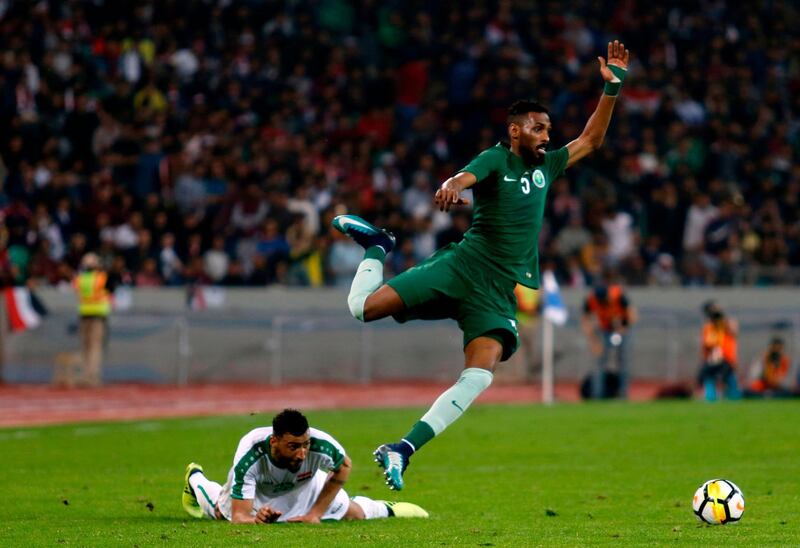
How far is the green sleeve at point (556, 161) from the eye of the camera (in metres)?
10.1

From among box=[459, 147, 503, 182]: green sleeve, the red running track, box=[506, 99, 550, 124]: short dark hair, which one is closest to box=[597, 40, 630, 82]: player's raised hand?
box=[506, 99, 550, 124]: short dark hair

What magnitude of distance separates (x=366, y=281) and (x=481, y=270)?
2.39 ft

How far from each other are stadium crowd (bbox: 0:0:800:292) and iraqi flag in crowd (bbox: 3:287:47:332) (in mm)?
374

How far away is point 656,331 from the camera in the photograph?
26062 millimetres

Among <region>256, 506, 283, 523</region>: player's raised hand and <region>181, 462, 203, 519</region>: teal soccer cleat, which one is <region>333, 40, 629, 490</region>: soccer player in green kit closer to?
<region>256, 506, 283, 523</region>: player's raised hand

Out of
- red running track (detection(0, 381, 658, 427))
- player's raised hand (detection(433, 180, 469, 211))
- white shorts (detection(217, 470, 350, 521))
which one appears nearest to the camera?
player's raised hand (detection(433, 180, 469, 211))

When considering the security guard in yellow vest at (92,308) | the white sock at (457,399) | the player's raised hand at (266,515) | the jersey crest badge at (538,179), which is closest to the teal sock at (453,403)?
the white sock at (457,399)

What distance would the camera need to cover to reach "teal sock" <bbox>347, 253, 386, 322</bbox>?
31.2 ft

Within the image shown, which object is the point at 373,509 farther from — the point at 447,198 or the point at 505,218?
the point at 447,198

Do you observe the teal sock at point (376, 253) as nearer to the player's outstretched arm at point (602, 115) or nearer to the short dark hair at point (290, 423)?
the short dark hair at point (290, 423)

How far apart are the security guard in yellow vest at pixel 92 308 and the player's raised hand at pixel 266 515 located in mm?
14546

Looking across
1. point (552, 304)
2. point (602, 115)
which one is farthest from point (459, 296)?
point (552, 304)

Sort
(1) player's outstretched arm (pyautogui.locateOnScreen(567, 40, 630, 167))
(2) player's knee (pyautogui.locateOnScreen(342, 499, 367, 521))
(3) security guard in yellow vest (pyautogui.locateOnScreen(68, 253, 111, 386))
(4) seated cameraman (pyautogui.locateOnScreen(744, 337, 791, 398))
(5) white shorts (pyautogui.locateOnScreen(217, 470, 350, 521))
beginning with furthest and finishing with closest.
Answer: (3) security guard in yellow vest (pyautogui.locateOnScreen(68, 253, 111, 386)) → (4) seated cameraman (pyautogui.locateOnScreen(744, 337, 791, 398)) → (2) player's knee (pyautogui.locateOnScreen(342, 499, 367, 521)) → (5) white shorts (pyautogui.locateOnScreen(217, 470, 350, 521)) → (1) player's outstretched arm (pyautogui.locateOnScreen(567, 40, 630, 167))

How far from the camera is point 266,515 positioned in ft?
33.6
